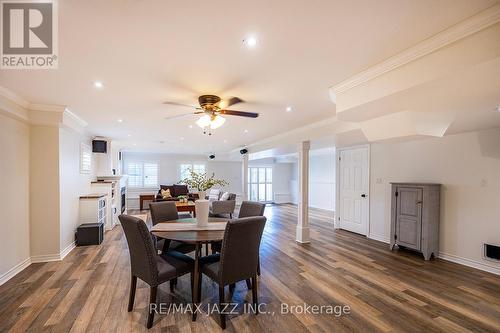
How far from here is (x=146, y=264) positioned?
224cm

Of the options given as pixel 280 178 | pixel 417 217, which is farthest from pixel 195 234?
pixel 280 178

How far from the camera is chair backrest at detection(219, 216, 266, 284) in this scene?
223 cm

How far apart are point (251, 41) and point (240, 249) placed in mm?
1845

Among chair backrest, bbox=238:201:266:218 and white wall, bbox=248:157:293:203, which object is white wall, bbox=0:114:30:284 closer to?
chair backrest, bbox=238:201:266:218

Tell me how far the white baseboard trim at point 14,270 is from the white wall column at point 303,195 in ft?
14.9

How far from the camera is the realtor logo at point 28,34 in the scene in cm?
148

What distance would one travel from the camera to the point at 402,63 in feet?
6.42

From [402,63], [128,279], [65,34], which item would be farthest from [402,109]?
[128,279]

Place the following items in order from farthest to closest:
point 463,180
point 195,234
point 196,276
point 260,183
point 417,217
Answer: point 260,183, point 417,217, point 463,180, point 195,234, point 196,276

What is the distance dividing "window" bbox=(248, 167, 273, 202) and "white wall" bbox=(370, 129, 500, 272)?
7.31 metres

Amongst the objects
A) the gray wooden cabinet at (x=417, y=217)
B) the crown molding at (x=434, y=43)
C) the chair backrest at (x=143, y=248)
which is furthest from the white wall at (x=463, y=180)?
the chair backrest at (x=143, y=248)

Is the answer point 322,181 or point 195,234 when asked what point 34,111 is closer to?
point 195,234

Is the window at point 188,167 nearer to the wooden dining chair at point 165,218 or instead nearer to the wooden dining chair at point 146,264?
the wooden dining chair at point 165,218

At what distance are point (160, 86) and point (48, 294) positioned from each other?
2727 mm
